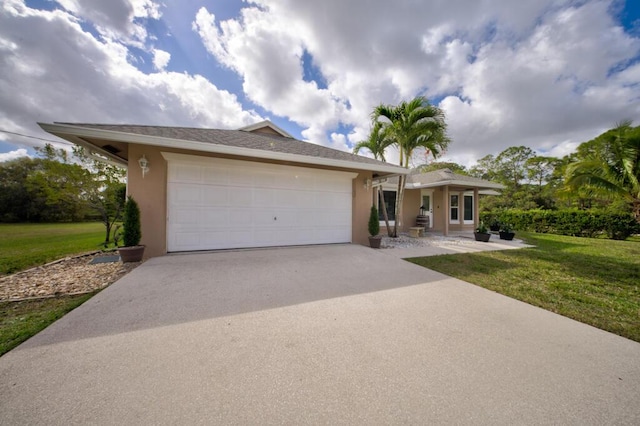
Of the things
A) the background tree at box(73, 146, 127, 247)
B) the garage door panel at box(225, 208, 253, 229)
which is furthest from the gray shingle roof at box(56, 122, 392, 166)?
the background tree at box(73, 146, 127, 247)

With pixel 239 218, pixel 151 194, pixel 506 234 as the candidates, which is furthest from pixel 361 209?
pixel 506 234

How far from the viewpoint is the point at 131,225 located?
4949 millimetres

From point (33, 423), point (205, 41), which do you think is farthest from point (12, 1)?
point (33, 423)

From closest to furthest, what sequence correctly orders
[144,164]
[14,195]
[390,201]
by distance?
1. [144,164]
2. [390,201]
3. [14,195]

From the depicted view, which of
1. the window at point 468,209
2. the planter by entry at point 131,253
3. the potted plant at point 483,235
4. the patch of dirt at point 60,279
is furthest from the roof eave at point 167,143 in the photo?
the window at point 468,209

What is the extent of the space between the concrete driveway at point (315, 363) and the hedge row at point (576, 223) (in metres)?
11.2

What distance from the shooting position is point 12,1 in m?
5.97

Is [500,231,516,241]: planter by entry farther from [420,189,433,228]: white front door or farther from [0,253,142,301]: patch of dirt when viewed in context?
[0,253,142,301]: patch of dirt

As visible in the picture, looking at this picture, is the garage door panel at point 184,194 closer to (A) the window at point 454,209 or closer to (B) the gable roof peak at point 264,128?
(B) the gable roof peak at point 264,128

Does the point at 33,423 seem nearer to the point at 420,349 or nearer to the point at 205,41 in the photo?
the point at 420,349

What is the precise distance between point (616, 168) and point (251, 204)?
10.2 meters

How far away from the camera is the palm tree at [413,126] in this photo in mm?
8398

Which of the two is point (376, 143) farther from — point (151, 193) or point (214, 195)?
point (151, 193)

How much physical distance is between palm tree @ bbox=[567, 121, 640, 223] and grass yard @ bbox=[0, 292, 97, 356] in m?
11.6
